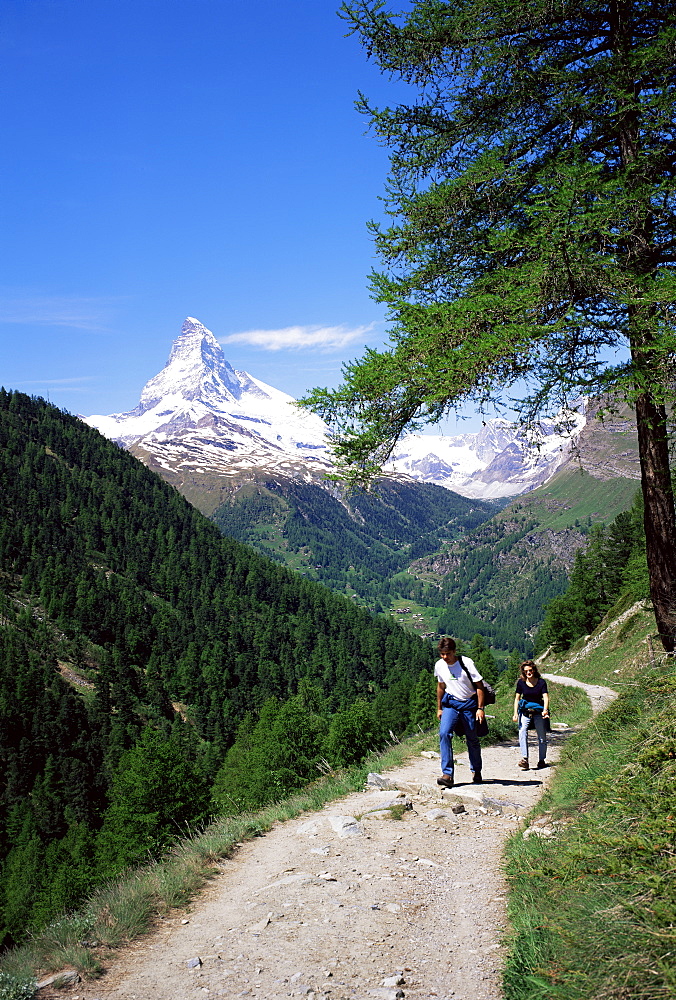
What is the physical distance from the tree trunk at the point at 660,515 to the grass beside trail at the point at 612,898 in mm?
2797

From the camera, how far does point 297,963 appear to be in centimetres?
556

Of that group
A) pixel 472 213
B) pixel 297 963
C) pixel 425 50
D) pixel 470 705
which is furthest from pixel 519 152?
pixel 297 963

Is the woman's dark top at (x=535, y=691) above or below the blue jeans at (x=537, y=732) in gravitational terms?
above

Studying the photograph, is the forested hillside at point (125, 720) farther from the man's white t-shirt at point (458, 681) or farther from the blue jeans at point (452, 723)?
the man's white t-shirt at point (458, 681)

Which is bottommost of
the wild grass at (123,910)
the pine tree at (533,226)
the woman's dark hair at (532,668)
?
the wild grass at (123,910)

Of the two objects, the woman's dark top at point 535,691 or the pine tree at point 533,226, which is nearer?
the pine tree at point 533,226

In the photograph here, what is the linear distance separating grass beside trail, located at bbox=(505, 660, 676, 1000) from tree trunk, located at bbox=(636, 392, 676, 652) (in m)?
2.80

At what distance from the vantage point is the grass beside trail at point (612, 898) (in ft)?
12.2

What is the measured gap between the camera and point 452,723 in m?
10.9

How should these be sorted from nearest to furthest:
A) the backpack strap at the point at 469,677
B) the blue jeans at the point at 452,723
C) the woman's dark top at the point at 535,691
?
the backpack strap at the point at 469,677 → the blue jeans at the point at 452,723 → the woman's dark top at the point at 535,691

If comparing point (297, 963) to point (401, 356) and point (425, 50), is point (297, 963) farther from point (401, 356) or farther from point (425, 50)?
point (425, 50)

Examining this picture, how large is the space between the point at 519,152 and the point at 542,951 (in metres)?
11.5

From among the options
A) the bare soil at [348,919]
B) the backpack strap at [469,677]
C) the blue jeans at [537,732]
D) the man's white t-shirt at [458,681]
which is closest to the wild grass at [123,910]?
the bare soil at [348,919]

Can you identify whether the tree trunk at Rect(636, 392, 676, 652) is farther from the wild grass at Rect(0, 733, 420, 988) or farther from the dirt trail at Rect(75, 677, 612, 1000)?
the wild grass at Rect(0, 733, 420, 988)
